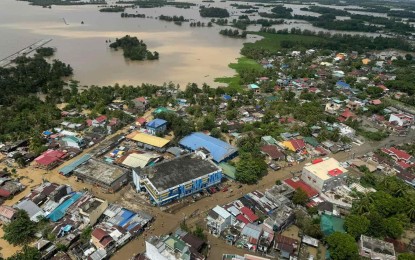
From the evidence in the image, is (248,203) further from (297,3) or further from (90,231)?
(297,3)

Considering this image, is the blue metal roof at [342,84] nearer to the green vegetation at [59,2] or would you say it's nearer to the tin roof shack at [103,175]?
the tin roof shack at [103,175]

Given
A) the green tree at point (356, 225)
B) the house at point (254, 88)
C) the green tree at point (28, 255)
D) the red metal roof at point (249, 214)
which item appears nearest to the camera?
the green tree at point (28, 255)

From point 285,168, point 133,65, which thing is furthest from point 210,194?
point 133,65

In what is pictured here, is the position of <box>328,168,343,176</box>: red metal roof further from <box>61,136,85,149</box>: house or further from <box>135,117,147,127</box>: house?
<box>61,136,85,149</box>: house

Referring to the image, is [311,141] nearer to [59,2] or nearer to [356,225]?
[356,225]

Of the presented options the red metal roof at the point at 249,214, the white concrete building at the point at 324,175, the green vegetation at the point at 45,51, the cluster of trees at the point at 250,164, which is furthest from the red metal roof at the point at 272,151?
the green vegetation at the point at 45,51

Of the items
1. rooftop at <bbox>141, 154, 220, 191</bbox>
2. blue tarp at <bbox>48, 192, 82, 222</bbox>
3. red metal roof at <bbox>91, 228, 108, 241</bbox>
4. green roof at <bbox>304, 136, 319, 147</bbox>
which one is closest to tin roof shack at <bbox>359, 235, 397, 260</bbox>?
rooftop at <bbox>141, 154, 220, 191</bbox>
